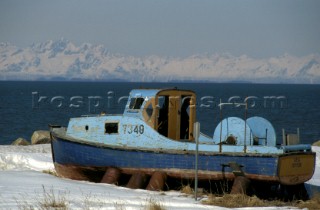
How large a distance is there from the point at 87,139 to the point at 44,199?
18.6 feet

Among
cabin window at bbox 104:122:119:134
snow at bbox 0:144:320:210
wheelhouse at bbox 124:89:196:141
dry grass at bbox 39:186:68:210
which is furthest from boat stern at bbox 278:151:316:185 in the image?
dry grass at bbox 39:186:68:210

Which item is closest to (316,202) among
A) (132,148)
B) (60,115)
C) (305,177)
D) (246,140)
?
(305,177)

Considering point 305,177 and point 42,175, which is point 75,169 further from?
point 305,177

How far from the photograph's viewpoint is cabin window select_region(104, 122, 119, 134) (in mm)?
17950

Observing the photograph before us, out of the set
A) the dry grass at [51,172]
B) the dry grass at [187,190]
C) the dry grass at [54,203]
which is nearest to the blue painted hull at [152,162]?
the dry grass at [187,190]

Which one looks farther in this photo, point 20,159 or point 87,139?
point 20,159

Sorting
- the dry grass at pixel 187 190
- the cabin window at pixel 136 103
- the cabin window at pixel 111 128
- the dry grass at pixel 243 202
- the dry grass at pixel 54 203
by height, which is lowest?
the dry grass at pixel 187 190

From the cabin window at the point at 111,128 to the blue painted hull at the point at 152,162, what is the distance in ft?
1.85

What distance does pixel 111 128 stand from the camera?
18.0 metres

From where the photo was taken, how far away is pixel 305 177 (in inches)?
645

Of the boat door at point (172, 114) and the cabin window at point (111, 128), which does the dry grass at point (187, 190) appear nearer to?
the boat door at point (172, 114)

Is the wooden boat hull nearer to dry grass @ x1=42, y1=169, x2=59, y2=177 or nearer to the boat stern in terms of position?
the boat stern

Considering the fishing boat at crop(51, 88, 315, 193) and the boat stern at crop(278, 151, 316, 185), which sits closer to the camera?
the boat stern at crop(278, 151, 316, 185)

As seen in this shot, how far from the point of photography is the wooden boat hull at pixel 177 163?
15.9m
